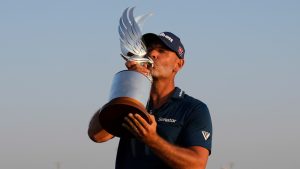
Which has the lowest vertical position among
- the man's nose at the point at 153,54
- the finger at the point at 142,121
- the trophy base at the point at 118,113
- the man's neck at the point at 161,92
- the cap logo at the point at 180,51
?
the finger at the point at 142,121

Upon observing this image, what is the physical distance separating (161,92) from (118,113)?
118 centimetres

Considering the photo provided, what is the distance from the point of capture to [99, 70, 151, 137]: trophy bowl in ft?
30.6

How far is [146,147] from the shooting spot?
10078mm

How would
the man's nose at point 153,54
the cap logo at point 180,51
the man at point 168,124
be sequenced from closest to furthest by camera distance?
the man at point 168,124 → the man's nose at point 153,54 → the cap logo at point 180,51

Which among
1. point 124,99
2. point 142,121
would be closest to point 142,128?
point 142,121

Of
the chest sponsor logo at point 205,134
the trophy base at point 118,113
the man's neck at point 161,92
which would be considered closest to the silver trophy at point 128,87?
the trophy base at point 118,113

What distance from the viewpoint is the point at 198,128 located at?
10055 mm

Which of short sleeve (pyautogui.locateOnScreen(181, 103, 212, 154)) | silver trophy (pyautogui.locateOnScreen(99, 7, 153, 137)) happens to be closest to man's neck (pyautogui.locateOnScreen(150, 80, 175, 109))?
short sleeve (pyautogui.locateOnScreen(181, 103, 212, 154))

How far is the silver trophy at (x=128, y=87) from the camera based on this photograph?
9.36 m

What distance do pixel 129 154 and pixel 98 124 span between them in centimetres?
50

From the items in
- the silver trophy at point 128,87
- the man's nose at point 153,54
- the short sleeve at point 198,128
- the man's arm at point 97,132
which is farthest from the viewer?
the man's arm at point 97,132

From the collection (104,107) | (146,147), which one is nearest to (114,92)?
(104,107)

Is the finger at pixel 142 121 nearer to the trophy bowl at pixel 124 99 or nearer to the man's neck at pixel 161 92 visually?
the trophy bowl at pixel 124 99

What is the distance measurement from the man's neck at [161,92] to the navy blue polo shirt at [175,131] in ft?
0.26
